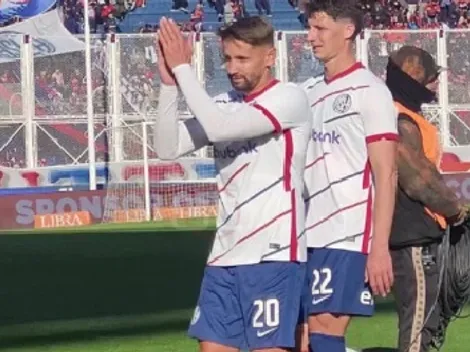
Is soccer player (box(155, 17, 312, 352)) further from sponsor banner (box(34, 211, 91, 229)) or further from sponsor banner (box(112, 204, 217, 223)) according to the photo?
sponsor banner (box(112, 204, 217, 223))

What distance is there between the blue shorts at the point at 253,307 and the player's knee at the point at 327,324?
72 centimetres

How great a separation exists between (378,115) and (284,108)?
0.70 metres

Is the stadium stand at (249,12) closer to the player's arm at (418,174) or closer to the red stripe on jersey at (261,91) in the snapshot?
the player's arm at (418,174)

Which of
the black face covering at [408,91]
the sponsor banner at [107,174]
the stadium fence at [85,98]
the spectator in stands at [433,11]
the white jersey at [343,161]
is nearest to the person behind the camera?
the white jersey at [343,161]

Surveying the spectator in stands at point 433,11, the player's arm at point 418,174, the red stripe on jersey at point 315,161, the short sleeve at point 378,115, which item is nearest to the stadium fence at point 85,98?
the spectator in stands at point 433,11

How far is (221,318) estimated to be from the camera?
5.96m

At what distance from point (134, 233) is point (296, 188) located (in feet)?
56.6

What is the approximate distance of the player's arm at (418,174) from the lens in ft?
23.4

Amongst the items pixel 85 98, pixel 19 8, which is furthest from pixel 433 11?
pixel 85 98

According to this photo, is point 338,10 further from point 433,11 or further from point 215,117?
point 433,11

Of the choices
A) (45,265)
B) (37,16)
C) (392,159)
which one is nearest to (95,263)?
(45,265)

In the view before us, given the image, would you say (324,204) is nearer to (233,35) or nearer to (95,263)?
(233,35)

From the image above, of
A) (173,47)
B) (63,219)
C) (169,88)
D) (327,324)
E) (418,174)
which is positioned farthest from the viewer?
(63,219)

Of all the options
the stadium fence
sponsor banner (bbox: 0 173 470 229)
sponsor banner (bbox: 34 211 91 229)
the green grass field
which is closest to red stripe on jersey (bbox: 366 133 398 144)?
the green grass field
